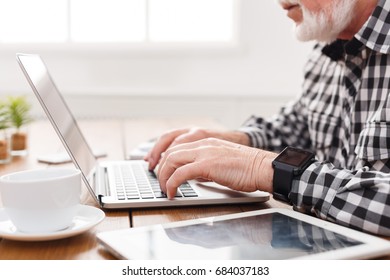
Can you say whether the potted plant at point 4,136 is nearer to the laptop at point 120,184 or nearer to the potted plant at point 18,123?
the potted plant at point 18,123

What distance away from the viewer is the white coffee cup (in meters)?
0.73

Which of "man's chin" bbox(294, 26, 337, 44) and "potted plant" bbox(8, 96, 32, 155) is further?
"potted plant" bbox(8, 96, 32, 155)

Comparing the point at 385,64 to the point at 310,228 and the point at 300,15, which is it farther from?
the point at 310,228

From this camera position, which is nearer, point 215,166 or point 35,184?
point 35,184

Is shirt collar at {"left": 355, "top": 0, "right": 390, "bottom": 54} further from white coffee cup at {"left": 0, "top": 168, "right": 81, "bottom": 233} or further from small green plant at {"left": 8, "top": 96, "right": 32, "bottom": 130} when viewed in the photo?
small green plant at {"left": 8, "top": 96, "right": 32, "bottom": 130}

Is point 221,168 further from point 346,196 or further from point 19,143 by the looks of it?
point 19,143

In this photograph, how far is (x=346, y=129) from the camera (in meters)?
1.41

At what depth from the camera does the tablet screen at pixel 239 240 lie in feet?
2.21

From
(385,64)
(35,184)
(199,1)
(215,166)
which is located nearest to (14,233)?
(35,184)

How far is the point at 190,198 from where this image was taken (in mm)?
955

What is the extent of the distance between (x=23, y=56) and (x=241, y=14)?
2167 mm

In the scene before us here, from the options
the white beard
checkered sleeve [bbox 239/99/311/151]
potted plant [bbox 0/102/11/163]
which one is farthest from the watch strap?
potted plant [bbox 0/102/11/163]

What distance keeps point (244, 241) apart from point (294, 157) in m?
0.29

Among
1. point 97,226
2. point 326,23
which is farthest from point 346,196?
point 326,23
